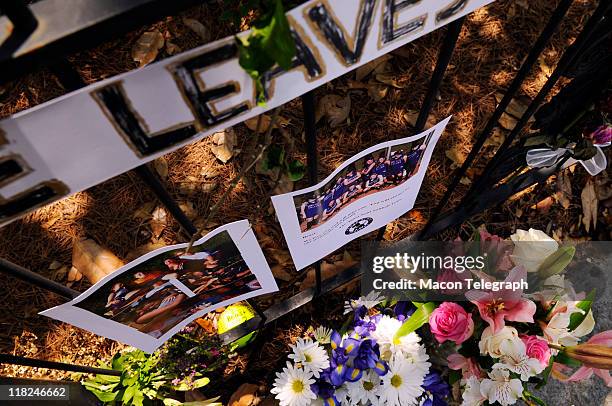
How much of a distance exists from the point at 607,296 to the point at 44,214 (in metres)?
2.17

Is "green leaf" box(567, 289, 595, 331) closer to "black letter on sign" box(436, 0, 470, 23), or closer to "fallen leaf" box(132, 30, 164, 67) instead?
"black letter on sign" box(436, 0, 470, 23)

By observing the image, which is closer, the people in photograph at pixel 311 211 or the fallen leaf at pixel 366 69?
the people in photograph at pixel 311 211

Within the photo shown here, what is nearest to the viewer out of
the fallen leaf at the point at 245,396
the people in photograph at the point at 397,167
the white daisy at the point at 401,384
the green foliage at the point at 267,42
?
the green foliage at the point at 267,42

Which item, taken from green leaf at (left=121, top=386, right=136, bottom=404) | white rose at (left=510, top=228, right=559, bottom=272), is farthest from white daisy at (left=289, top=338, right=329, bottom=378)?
white rose at (left=510, top=228, right=559, bottom=272)

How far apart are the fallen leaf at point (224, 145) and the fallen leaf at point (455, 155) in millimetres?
854

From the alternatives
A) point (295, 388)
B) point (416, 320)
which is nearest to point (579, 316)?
point (416, 320)

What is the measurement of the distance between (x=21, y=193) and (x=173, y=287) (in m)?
0.52

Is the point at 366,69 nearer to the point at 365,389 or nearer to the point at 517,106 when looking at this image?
the point at 517,106

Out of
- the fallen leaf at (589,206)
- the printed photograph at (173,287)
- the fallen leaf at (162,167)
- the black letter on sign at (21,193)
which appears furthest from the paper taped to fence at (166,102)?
the fallen leaf at (589,206)

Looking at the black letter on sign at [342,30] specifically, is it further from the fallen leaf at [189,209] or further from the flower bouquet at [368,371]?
the fallen leaf at [189,209]

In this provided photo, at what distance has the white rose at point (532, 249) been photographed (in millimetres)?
1240

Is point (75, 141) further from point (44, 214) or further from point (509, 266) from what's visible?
point (44, 214)

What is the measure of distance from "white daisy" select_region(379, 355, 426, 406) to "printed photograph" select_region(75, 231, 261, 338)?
1.42 feet

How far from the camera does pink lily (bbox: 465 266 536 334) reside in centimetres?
113
